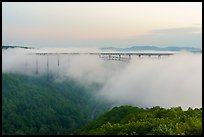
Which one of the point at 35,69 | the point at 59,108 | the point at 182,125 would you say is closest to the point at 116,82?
the point at 35,69

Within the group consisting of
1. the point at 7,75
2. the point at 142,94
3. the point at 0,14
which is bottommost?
the point at 142,94

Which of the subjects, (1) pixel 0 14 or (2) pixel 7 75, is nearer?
(1) pixel 0 14

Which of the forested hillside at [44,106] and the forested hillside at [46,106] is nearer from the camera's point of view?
the forested hillside at [46,106]

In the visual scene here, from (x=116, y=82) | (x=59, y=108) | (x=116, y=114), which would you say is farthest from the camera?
(x=116, y=82)

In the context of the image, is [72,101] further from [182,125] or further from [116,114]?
[182,125]

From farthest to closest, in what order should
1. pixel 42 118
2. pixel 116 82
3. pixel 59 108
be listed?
1. pixel 116 82
2. pixel 59 108
3. pixel 42 118

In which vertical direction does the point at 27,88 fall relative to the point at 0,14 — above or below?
below

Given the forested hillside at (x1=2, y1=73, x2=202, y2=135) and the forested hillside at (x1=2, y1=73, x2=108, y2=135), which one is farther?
the forested hillside at (x1=2, y1=73, x2=108, y2=135)

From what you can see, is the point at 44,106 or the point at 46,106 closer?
the point at 44,106
